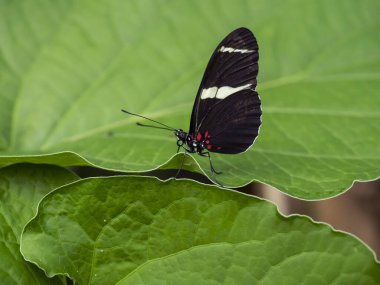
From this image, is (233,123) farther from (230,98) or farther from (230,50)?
(230,50)

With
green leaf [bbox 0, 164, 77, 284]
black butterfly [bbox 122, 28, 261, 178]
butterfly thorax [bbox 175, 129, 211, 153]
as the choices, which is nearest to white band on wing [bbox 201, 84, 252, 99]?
black butterfly [bbox 122, 28, 261, 178]

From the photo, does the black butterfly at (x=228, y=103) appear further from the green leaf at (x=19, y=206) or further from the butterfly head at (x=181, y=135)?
the green leaf at (x=19, y=206)

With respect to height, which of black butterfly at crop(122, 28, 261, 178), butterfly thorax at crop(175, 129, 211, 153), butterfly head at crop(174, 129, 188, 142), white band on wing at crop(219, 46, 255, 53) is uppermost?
white band on wing at crop(219, 46, 255, 53)

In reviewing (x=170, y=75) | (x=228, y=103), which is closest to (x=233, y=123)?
(x=228, y=103)

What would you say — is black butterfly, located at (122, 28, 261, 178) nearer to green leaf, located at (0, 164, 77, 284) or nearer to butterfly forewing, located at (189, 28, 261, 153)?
butterfly forewing, located at (189, 28, 261, 153)

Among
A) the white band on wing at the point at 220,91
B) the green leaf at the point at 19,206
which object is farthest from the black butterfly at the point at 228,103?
the green leaf at the point at 19,206
